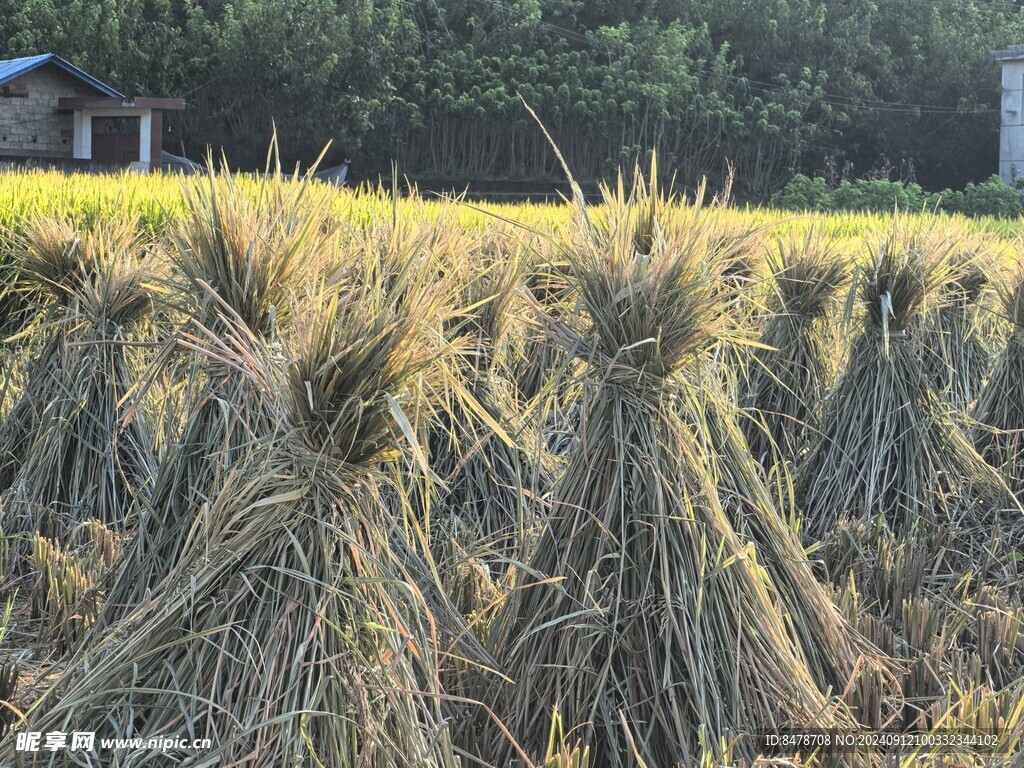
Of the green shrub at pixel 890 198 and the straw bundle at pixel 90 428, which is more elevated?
the green shrub at pixel 890 198

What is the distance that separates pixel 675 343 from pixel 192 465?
1127mm

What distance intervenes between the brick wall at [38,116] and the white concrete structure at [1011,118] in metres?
22.4

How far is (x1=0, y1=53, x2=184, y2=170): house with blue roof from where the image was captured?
636 inches

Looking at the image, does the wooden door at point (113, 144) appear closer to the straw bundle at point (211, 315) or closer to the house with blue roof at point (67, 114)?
the house with blue roof at point (67, 114)

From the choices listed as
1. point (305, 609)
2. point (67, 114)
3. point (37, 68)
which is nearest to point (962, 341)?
point (305, 609)

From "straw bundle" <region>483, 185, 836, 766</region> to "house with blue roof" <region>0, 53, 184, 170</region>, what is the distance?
15215mm

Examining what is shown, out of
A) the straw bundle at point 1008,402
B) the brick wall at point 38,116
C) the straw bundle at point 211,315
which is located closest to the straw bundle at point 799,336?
the straw bundle at point 1008,402

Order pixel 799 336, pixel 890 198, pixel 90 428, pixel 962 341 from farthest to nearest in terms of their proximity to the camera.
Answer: pixel 890 198, pixel 962 341, pixel 799 336, pixel 90 428

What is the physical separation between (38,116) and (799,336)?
16146 mm

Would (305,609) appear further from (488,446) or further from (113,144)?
(113,144)

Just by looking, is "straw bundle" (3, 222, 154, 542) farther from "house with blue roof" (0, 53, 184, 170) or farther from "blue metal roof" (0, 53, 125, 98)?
"blue metal roof" (0, 53, 125, 98)

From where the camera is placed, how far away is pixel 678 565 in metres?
2.06

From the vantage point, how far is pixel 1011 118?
27.8 meters

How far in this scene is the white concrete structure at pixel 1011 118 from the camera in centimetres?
2748
